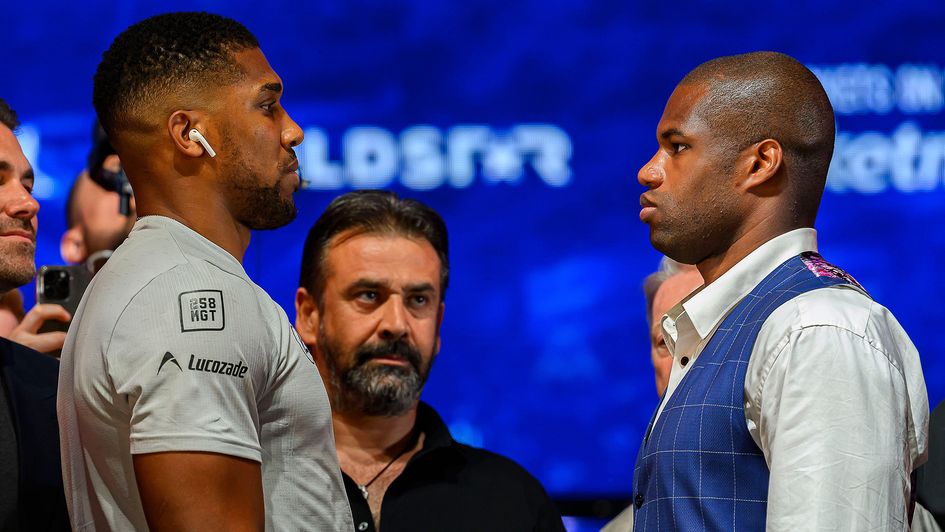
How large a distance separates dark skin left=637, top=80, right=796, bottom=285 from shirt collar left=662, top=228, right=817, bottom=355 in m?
0.03

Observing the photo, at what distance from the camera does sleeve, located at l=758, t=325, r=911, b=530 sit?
1.39 meters

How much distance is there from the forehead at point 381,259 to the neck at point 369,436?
1.04 feet

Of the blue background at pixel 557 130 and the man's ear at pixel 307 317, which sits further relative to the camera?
the blue background at pixel 557 130

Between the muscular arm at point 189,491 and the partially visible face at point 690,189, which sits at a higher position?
the partially visible face at point 690,189

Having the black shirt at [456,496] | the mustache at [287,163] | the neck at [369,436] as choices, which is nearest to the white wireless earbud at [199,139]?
the mustache at [287,163]

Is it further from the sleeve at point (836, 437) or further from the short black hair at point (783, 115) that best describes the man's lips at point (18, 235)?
the sleeve at point (836, 437)

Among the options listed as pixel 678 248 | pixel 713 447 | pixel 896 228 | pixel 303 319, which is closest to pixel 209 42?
pixel 678 248

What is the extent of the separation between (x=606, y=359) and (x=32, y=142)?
73.3 inches

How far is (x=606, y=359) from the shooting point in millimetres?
3490

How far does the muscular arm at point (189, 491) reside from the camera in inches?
52.5

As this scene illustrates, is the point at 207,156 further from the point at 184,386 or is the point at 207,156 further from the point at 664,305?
the point at 664,305

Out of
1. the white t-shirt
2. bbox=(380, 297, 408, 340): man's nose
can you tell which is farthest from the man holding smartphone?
bbox=(380, 297, 408, 340): man's nose

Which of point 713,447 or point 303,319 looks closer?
point 713,447

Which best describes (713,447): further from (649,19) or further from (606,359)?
(649,19)
